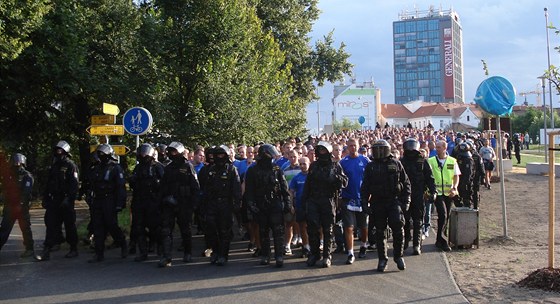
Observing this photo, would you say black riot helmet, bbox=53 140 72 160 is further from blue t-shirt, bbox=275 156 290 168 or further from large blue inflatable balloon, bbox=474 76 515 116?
large blue inflatable balloon, bbox=474 76 515 116

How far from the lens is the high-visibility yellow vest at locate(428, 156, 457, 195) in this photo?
9.87 m

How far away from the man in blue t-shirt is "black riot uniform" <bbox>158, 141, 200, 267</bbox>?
251 centimetres

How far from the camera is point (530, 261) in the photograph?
8438 mm

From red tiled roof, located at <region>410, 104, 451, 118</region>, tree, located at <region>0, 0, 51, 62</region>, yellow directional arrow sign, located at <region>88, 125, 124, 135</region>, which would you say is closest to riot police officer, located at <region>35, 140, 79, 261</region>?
yellow directional arrow sign, located at <region>88, 125, 124, 135</region>

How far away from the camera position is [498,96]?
1041 cm

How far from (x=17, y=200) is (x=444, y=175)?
7.77 metres

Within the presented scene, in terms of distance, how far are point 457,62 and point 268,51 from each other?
547ft

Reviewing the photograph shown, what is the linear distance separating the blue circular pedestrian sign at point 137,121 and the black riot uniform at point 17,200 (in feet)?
8.31

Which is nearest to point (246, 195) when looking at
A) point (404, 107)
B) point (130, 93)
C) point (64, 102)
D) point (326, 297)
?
point (326, 297)

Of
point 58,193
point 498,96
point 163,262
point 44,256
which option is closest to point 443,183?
point 498,96

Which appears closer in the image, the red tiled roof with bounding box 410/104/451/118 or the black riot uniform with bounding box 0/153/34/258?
the black riot uniform with bounding box 0/153/34/258

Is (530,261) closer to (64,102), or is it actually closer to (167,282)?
(167,282)

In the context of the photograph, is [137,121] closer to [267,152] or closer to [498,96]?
[267,152]

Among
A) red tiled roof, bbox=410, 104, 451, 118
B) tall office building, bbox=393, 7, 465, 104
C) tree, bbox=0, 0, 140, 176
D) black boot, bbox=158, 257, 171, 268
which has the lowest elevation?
black boot, bbox=158, 257, 171, 268
